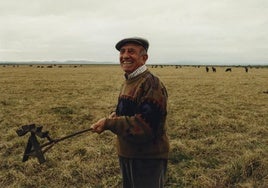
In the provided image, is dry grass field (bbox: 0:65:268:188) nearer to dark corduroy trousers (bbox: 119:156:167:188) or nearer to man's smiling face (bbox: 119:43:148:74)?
dark corduroy trousers (bbox: 119:156:167:188)

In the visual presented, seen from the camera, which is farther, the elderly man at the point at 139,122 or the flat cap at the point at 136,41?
the flat cap at the point at 136,41

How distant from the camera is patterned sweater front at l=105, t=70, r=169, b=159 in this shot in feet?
8.64

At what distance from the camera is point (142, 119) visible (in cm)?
262

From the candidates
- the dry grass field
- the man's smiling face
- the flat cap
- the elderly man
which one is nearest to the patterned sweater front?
the elderly man

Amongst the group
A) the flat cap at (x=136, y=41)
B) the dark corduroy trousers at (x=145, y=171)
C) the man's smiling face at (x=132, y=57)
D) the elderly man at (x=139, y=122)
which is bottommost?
the dark corduroy trousers at (x=145, y=171)

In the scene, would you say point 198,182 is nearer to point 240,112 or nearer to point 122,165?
point 122,165

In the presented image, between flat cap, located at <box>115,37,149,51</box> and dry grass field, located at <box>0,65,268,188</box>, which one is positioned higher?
flat cap, located at <box>115,37,149,51</box>

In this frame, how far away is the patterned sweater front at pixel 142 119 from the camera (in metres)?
2.63

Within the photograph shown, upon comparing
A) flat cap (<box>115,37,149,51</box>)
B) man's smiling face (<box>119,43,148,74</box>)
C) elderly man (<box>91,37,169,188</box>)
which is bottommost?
elderly man (<box>91,37,169,188</box>)

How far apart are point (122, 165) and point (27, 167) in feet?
10.6

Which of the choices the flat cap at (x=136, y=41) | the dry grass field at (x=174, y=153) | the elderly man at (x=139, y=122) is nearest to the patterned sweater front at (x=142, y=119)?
the elderly man at (x=139, y=122)

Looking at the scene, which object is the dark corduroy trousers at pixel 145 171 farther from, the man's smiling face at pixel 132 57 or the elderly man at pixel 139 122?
the man's smiling face at pixel 132 57

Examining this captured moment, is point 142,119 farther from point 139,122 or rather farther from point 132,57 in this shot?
point 132,57

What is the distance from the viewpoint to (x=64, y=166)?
226 inches
